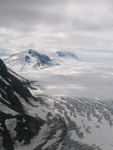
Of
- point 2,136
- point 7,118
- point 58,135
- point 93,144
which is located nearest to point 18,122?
point 7,118

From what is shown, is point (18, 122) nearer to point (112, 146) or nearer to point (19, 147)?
point (19, 147)

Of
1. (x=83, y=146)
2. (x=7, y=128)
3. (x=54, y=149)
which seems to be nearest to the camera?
(x=54, y=149)

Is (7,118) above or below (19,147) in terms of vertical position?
above

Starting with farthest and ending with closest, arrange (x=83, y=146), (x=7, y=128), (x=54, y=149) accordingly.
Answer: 1. (x=83, y=146)
2. (x=7, y=128)
3. (x=54, y=149)

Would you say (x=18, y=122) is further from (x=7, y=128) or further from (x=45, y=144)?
(x=45, y=144)

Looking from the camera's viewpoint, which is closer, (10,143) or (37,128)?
(10,143)

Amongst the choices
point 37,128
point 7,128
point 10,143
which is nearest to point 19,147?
point 10,143

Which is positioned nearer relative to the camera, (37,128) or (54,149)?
(54,149)

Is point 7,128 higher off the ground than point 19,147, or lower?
higher

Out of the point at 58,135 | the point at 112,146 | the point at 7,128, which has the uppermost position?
the point at 7,128
